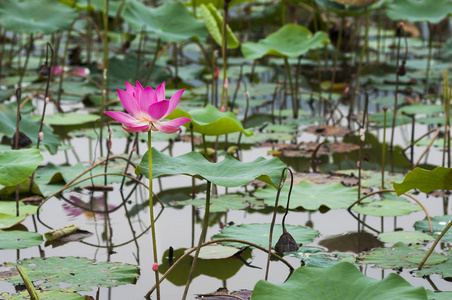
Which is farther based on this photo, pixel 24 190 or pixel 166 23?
pixel 166 23

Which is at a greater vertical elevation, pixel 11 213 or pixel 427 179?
pixel 427 179

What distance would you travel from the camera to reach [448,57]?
187 inches

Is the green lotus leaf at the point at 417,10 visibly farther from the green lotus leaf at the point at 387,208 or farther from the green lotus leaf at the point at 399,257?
the green lotus leaf at the point at 399,257

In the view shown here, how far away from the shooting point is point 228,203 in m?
1.86

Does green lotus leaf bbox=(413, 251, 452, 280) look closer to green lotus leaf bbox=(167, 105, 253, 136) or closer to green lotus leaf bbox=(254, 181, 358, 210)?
green lotus leaf bbox=(254, 181, 358, 210)

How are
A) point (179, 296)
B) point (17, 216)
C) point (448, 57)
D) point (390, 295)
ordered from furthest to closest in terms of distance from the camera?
point (448, 57) < point (17, 216) < point (179, 296) < point (390, 295)

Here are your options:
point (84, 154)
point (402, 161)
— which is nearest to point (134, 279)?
point (84, 154)

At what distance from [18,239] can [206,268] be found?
0.47 metres

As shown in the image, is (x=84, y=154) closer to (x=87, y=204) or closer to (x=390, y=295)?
(x=87, y=204)

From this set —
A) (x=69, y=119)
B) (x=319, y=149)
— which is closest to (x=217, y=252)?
(x=319, y=149)

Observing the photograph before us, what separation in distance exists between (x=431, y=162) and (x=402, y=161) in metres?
0.10

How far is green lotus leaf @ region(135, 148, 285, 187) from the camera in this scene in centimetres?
124

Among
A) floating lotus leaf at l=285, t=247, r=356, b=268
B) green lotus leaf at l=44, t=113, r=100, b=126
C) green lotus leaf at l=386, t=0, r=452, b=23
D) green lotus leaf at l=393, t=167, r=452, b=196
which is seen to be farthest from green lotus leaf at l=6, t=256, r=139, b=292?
green lotus leaf at l=386, t=0, r=452, b=23

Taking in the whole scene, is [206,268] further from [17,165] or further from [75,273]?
[17,165]
